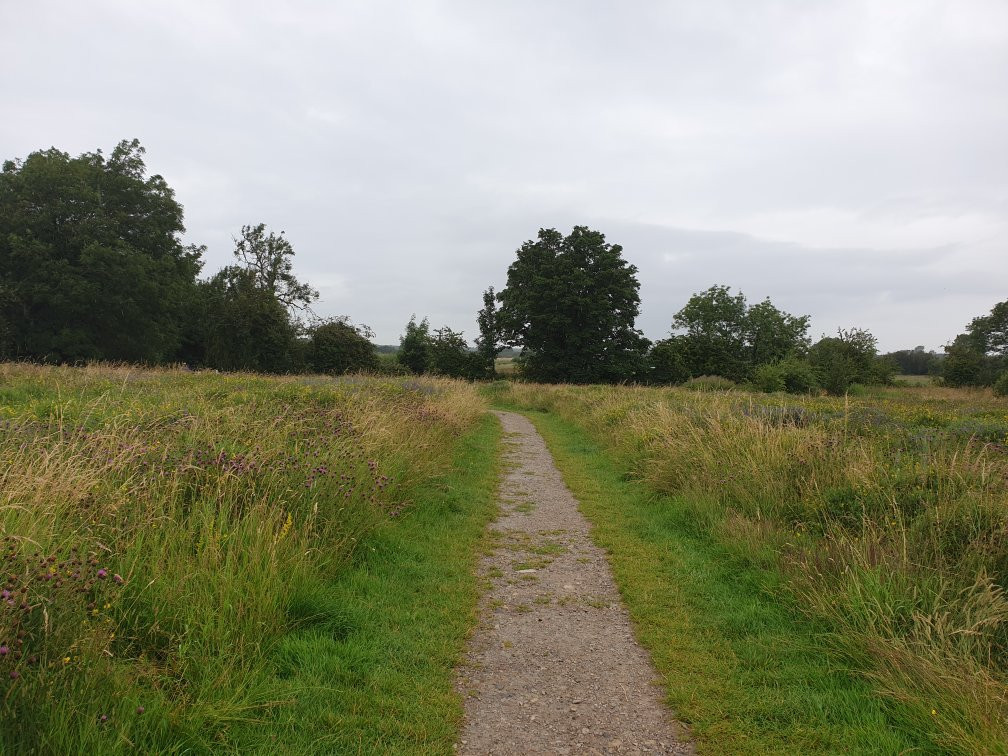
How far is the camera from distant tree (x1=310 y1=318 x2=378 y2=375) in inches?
1805

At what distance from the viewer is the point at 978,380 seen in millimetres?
41094

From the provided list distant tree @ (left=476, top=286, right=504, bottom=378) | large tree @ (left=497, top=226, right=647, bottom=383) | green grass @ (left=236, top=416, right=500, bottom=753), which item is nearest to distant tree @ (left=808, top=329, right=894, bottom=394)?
large tree @ (left=497, top=226, right=647, bottom=383)

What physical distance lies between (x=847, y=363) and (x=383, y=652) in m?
43.3

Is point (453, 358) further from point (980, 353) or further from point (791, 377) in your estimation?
point (980, 353)

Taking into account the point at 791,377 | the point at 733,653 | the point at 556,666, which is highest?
the point at 791,377

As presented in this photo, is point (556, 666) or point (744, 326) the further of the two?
point (744, 326)

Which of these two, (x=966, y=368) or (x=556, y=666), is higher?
(x=966, y=368)

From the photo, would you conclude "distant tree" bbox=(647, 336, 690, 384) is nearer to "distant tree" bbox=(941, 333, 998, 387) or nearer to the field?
"distant tree" bbox=(941, 333, 998, 387)

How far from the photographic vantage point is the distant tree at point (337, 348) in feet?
150

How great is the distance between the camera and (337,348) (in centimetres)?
4600

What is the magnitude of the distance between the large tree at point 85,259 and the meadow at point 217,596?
32070 mm

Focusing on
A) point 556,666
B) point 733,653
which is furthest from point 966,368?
point 556,666

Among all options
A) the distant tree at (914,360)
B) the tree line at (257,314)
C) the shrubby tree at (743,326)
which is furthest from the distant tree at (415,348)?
the distant tree at (914,360)

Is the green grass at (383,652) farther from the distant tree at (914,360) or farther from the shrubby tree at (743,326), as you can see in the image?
the distant tree at (914,360)
